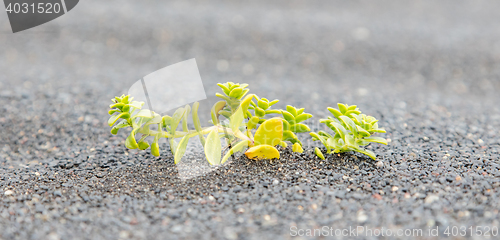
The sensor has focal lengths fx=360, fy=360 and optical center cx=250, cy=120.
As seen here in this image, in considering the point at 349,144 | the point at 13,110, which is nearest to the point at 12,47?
the point at 13,110

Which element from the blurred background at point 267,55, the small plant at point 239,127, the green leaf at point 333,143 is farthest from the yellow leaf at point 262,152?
the blurred background at point 267,55

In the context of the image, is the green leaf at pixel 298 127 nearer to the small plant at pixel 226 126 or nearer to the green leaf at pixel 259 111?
the small plant at pixel 226 126

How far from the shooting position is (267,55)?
3.66 meters

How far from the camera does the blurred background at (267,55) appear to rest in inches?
96.3

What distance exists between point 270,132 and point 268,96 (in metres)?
1.31

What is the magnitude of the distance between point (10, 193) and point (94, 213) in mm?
425

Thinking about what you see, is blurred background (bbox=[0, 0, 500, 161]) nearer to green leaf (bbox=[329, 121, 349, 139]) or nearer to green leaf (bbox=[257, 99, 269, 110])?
green leaf (bbox=[329, 121, 349, 139])

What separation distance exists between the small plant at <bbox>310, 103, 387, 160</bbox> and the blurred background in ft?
2.24

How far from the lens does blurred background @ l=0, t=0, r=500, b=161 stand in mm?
2447

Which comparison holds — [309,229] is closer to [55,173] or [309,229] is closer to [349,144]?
[349,144]

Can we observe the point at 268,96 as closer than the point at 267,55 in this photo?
Yes

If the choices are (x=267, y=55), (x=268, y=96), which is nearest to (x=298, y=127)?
(x=268, y=96)

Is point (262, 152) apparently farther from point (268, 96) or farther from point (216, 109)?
point (268, 96)

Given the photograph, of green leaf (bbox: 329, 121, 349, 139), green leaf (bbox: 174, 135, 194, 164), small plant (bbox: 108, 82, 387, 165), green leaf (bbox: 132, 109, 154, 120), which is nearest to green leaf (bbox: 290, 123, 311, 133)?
small plant (bbox: 108, 82, 387, 165)
